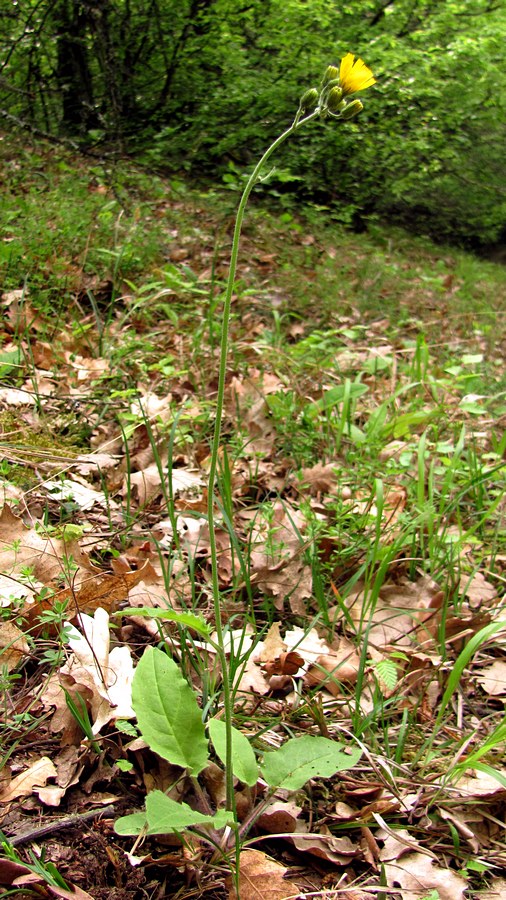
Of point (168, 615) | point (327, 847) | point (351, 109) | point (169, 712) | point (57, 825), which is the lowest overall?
point (327, 847)

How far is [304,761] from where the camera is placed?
51.1 inches

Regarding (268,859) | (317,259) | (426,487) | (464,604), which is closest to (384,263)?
(317,259)

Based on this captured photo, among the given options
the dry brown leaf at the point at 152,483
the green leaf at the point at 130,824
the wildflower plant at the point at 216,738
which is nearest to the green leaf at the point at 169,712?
the wildflower plant at the point at 216,738

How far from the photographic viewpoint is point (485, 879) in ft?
4.36

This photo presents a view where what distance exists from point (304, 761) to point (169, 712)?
287 mm

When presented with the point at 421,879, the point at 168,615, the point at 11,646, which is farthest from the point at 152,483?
the point at 421,879

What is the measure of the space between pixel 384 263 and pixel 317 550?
502 cm

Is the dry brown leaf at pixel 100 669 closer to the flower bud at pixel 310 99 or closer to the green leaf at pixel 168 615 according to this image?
the green leaf at pixel 168 615

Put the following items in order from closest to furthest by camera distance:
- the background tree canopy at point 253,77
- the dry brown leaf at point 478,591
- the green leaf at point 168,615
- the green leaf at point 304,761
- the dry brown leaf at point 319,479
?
the green leaf at point 168,615
the green leaf at point 304,761
the dry brown leaf at point 478,591
the dry brown leaf at point 319,479
the background tree canopy at point 253,77

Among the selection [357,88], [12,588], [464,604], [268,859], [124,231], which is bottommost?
[464,604]

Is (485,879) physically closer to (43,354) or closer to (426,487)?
(426,487)

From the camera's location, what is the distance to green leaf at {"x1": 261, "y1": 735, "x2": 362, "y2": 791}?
1258 mm

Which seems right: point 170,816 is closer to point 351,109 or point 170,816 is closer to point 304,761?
point 304,761

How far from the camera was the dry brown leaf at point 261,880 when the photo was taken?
1.17m
